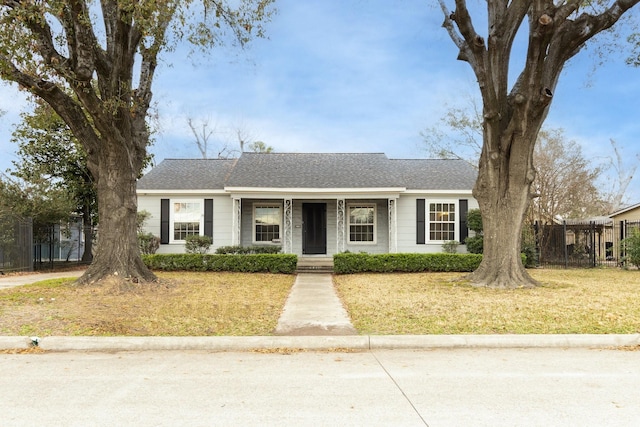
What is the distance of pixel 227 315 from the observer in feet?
24.9

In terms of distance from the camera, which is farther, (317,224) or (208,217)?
(317,224)

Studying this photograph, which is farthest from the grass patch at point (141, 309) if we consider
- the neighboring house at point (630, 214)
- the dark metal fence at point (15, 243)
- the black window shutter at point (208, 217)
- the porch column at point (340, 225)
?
the neighboring house at point (630, 214)

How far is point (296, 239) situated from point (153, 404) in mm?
14122

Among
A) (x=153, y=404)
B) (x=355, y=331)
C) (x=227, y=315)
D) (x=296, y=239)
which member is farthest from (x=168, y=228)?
(x=153, y=404)

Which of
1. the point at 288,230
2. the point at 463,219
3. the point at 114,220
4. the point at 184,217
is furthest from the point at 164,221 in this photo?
the point at 463,219

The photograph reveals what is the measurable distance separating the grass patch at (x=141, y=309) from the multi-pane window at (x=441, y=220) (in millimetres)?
8102

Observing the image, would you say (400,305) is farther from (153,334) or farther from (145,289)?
(145,289)

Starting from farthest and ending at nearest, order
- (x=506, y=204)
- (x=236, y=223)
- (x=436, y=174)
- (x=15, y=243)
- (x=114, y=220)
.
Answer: (x=436, y=174)
(x=236, y=223)
(x=15, y=243)
(x=506, y=204)
(x=114, y=220)

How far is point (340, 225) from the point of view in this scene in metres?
17.8

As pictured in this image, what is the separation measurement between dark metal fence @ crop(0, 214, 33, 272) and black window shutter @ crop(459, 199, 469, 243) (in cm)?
1561

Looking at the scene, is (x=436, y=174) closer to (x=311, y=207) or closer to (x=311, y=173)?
(x=311, y=173)

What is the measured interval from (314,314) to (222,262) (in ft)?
25.7

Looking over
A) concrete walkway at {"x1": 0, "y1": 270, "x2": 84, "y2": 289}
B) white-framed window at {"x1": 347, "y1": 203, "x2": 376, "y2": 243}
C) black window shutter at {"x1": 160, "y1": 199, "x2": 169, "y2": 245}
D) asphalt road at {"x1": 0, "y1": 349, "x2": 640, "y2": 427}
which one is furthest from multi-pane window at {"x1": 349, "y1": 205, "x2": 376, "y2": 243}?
asphalt road at {"x1": 0, "y1": 349, "x2": 640, "y2": 427}

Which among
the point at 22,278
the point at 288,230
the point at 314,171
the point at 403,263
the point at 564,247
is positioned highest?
the point at 314,171
